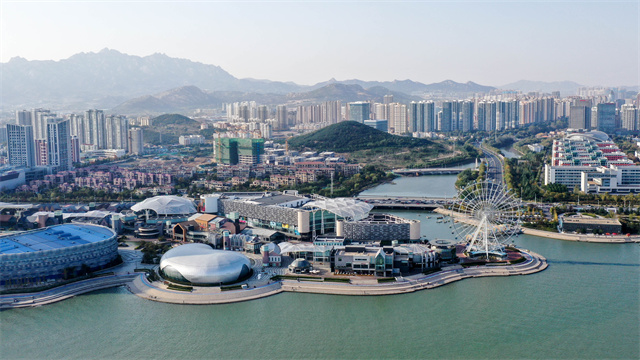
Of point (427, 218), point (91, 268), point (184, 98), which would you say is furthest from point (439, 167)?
point (184, 98)

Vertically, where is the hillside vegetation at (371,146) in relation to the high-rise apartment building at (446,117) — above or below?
below

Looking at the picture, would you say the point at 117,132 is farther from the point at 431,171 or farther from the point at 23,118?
the point at 431,171

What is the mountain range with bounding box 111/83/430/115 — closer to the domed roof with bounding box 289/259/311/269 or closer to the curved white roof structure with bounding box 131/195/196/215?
the curved white roof structure with bounding box 131/195/196/215

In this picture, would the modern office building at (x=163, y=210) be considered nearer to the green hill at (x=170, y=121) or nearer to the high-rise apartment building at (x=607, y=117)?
the green hill at (x=170, y=121)

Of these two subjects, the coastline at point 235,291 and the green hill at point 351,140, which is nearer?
the coastline at point 235,291

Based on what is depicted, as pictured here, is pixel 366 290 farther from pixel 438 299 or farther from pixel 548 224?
pixel 548 224

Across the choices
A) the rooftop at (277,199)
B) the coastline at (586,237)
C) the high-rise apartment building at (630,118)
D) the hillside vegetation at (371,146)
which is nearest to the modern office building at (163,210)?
the rooftop at (277,199)
